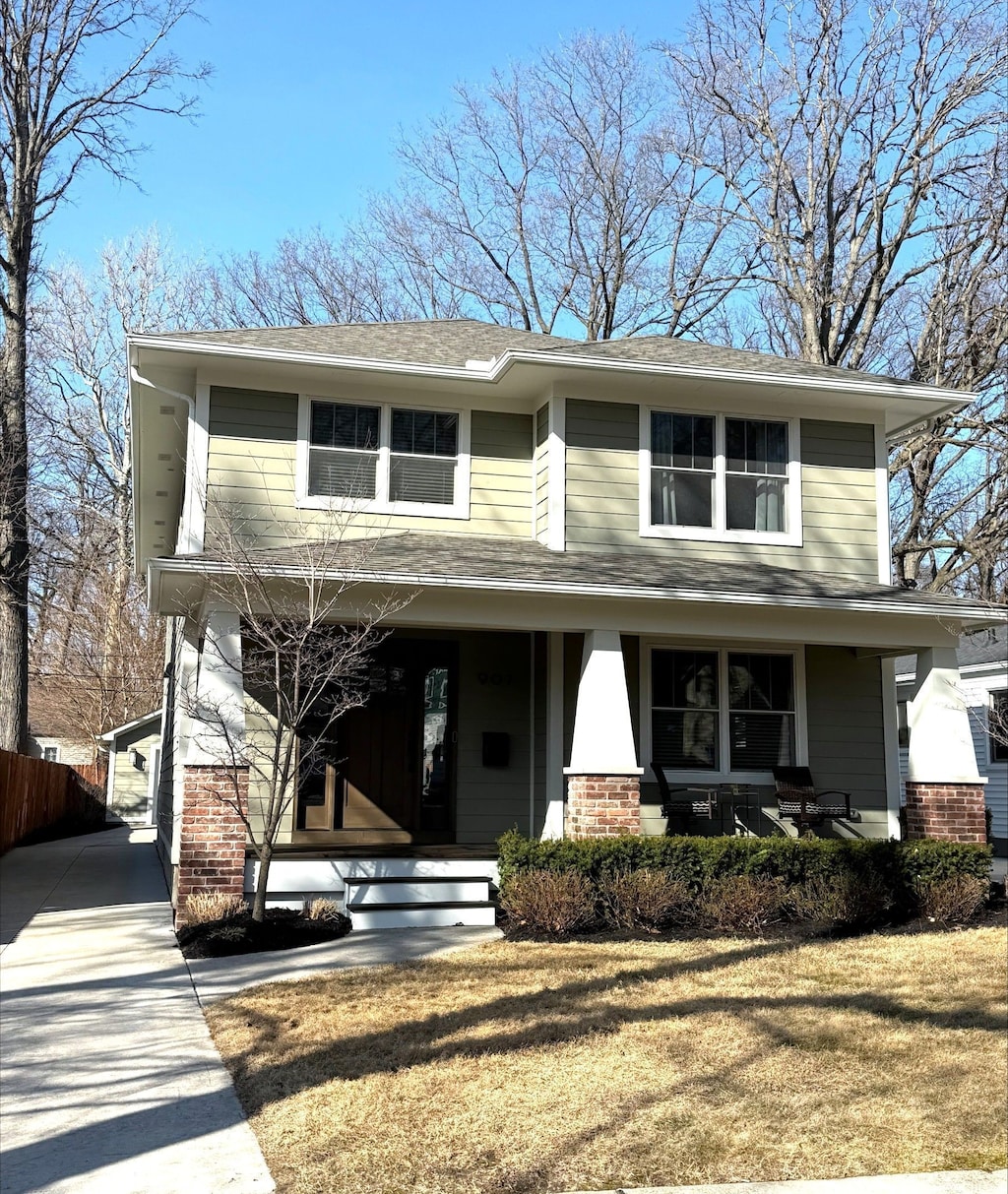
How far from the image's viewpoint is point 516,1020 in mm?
7051

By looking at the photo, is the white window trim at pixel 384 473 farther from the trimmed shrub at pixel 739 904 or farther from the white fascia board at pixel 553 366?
the trimmed shrub at pixel 739 904

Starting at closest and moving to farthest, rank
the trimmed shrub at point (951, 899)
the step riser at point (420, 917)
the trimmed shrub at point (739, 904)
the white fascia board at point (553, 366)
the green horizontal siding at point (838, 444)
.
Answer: the trimmed shrub at point (739, 904) < the step riser at point (420, 917) < the trimmed shrub at point (951, 899) < the white fascia board at point (553, 366) < the green horizontal siding at point (838, 444)

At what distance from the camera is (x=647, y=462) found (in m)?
12.9

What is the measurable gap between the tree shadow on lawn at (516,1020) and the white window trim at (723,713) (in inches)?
181

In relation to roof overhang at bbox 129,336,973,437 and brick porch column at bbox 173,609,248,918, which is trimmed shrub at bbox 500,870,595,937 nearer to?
brick porch column at bbox 173,609,248,918

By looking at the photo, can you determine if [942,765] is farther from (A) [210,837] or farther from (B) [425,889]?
(A) [210,837]

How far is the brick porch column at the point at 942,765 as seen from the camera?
1188 cm

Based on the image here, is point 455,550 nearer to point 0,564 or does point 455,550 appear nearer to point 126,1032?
point 126,1032

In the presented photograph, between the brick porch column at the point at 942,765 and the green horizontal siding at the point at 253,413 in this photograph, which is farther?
the green horizontal siding at the point at 253,413

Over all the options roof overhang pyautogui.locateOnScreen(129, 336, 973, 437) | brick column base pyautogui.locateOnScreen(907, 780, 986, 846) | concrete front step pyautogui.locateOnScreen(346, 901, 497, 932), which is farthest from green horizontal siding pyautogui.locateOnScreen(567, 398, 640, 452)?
concrete front step pyautogui.locateOnScreen(346, 901, 497, 932)

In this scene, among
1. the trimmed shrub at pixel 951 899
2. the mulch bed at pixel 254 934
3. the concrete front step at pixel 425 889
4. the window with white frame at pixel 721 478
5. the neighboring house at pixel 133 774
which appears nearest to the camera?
the mulch bed at pixel 254 934

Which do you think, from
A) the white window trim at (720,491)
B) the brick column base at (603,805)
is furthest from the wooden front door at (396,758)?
the white window trim at (720,491)

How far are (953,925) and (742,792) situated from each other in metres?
2.56

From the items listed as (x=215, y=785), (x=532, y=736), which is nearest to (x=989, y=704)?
(x=532, y=736)
